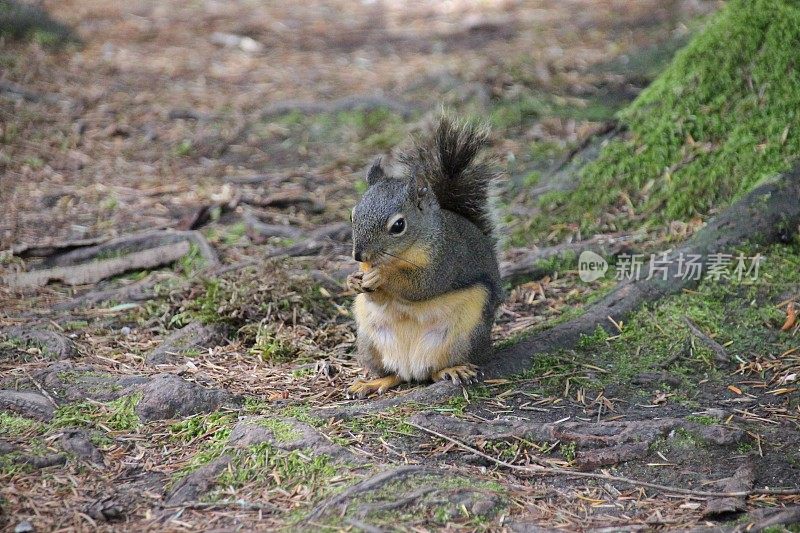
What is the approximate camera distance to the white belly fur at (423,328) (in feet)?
11.2

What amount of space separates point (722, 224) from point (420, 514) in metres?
2.33

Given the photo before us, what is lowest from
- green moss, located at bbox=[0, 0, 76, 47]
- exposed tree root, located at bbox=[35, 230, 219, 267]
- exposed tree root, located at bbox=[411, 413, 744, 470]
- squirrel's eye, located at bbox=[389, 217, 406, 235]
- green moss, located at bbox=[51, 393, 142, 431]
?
exposed tree root, located at bbox=[411, 413, 744, 470]

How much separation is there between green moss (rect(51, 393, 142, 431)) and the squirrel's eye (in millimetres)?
1077

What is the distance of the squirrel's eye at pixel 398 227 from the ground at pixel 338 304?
Result: 2.00 ft

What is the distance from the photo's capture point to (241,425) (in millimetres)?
2947

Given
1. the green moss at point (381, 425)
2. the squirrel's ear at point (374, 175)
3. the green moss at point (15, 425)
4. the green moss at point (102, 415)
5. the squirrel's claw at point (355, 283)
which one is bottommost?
the green moss at point (381, 425)

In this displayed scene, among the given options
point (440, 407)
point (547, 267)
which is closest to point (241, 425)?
point (440, 407)

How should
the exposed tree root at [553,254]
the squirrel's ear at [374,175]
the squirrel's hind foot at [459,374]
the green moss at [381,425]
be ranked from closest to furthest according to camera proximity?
the green moss at [381,425]
the squirrel's hind foot at [459,374]
the squirrel's ear at [374,175]
the exposed tree root at [553,254]

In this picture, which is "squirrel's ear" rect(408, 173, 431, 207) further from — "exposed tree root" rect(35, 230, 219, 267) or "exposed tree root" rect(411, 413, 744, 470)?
"exposed tree root" rect(35, 230, 219, 267)

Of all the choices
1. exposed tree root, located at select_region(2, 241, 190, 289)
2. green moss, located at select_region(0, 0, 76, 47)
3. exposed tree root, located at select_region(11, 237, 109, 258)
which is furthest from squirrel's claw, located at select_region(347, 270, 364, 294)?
green moss, located at select_region(0, 0, 76, 47)

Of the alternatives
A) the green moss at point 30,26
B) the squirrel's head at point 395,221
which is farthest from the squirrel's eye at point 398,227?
the green moss at point 30,26

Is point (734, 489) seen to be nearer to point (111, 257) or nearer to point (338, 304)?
point (338, 304)

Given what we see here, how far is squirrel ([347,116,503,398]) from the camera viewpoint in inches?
130

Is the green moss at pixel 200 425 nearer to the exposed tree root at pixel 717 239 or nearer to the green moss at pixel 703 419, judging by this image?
the exposed tree root at pixel 717 239
